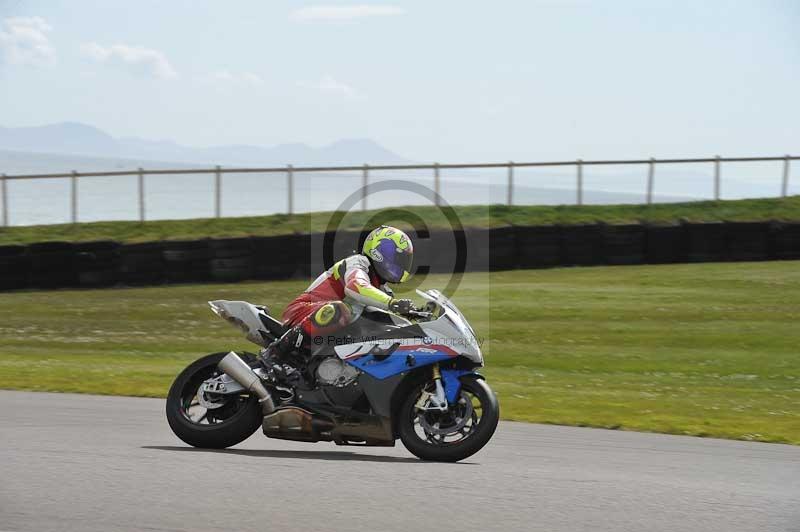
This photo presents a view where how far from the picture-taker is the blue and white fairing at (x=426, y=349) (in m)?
7.83

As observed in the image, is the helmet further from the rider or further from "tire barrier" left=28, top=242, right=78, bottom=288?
"tire barrier" left=28, top=242, right=78, bottom=288

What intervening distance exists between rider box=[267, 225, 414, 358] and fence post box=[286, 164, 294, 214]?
1963 cm

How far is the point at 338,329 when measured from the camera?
822cm

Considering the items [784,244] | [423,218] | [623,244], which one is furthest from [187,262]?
[784,244]

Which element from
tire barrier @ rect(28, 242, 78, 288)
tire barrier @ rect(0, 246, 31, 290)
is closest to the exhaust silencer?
tire barrier @ rect(28, 242, 78, 288)

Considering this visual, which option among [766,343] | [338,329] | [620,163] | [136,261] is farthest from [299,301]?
[620,163]

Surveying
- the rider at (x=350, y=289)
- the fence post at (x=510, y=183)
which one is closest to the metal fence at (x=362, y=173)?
the fence post at (x=510, y=183)

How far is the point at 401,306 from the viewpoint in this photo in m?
7.84

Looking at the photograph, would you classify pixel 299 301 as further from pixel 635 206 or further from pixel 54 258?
pixel 635 206

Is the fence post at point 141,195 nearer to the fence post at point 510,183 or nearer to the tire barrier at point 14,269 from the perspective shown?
the tire barrier at point 14,269

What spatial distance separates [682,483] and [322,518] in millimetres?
2670

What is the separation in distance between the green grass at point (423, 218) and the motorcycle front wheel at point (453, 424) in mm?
16795

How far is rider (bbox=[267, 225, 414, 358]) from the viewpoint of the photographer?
804 centimetres

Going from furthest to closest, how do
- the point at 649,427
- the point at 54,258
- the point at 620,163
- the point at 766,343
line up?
the point at 620,163 → the point at 54,258 → the point at 766,343 → the point at 649,427
